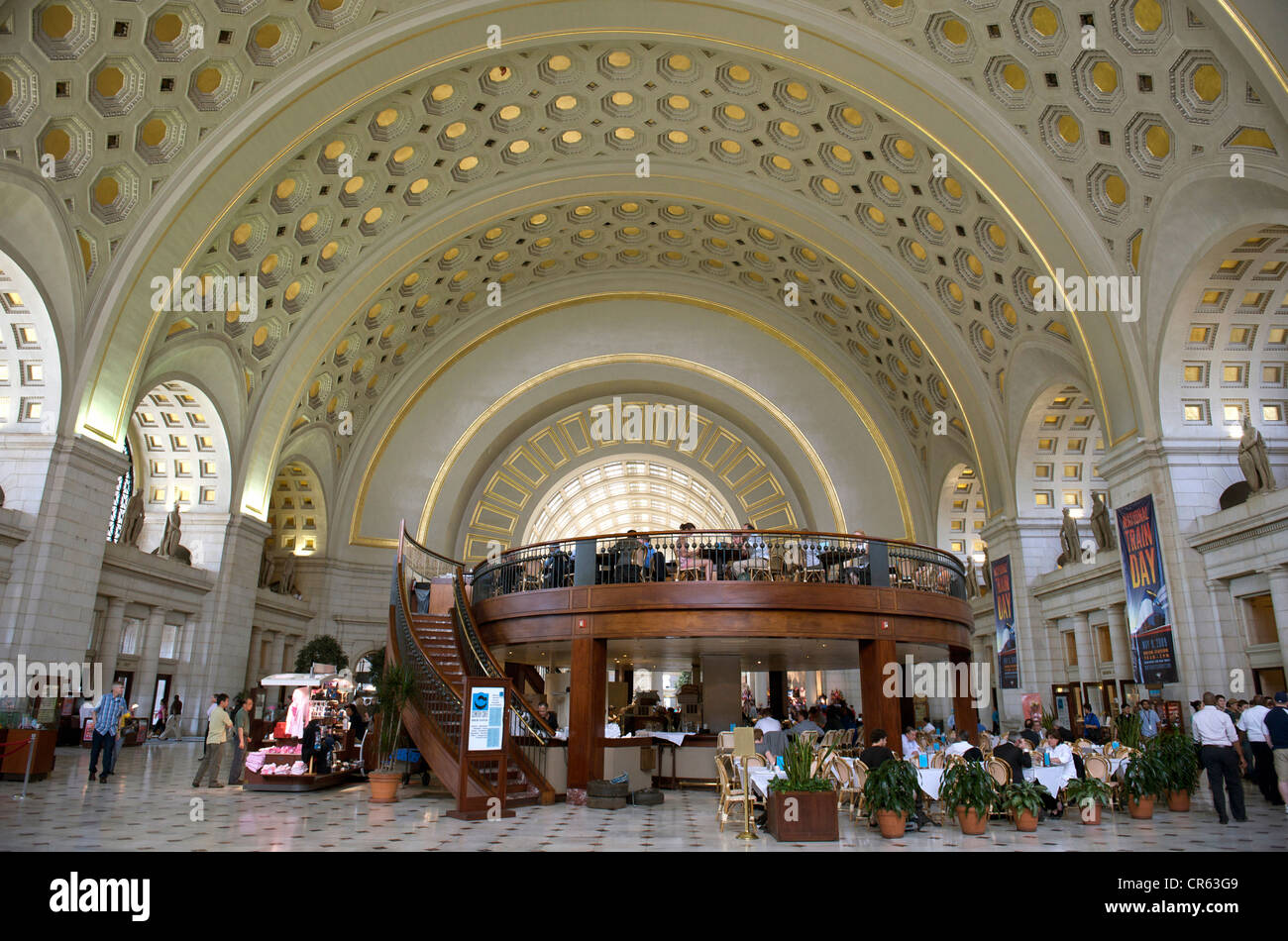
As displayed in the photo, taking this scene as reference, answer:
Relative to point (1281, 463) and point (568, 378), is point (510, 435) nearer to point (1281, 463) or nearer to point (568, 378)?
point (568, 378)

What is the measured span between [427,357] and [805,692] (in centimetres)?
1961

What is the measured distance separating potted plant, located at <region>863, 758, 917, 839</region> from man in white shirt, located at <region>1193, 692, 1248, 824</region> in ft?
11.3

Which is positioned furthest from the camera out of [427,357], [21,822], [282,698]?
[427,357]

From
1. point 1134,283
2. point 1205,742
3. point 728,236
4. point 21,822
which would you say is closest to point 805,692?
point 728,236

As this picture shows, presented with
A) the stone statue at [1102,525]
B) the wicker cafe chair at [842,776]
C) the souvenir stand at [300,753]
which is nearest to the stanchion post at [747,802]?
the wicker cafe chair at [842,776]

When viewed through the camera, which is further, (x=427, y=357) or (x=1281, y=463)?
(x=427, y=357)

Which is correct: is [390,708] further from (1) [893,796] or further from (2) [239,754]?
(1) [893,796]

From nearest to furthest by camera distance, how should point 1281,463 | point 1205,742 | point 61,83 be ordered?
point 1205,742 → point 61,83 → point 1281,463

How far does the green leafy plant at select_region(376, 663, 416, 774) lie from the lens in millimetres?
10586

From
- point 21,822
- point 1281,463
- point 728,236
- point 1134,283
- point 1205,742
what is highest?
point 728,236

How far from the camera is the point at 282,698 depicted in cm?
2362

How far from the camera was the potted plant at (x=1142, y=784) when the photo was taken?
30.2 feet

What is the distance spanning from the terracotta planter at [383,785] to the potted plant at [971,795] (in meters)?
6.76

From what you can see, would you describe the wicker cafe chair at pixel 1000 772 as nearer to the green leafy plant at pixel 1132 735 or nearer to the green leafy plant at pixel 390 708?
the green leafy plant at pixel 1132 735
